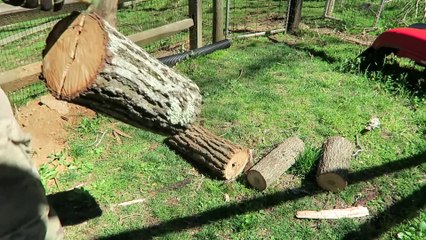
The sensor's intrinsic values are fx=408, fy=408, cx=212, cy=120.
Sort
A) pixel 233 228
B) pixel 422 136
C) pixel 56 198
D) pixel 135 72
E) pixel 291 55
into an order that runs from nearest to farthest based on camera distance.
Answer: pixel 135 72
pixel 233 228
pixel 56 198
pixel 422 136
pixel 291 55

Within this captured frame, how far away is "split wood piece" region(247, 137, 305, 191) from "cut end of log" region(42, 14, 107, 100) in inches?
82.1

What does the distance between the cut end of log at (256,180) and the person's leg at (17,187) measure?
2301 mm

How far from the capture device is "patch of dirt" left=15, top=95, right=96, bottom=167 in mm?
4297

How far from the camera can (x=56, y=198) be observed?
12.1ft

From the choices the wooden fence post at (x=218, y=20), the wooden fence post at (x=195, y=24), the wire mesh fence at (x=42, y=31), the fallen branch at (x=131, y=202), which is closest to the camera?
the fallen branch at (x=131, y=202)

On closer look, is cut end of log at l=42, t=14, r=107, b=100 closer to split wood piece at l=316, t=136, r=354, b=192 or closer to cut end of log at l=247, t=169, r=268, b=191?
cut end of log at l=247, t=169, r=268, b=191

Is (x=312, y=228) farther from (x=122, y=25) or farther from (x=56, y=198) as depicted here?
(x=122, y=25)

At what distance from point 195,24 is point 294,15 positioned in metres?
2.27

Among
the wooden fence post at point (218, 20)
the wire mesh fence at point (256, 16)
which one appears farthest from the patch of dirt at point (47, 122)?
the wire mesh fence at point (256, 16)

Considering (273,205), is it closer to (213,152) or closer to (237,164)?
(237,164)

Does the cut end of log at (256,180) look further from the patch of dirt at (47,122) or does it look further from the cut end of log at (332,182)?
the patch of dirt at (47,122)

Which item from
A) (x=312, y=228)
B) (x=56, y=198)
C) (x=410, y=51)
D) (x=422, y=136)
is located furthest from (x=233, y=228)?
(x=410, y=51)

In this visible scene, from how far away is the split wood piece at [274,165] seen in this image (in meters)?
3.78

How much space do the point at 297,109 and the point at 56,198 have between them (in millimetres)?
2993
